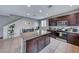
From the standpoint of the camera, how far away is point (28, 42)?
6.84ft

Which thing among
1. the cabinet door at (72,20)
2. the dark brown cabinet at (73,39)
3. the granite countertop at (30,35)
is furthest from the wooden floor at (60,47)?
the cabinet door at (72,20)

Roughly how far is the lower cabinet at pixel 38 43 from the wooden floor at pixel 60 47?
0.13m

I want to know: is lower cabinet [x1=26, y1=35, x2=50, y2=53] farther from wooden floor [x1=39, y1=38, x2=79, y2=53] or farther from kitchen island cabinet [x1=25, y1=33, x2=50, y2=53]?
wooden floor [x1=39, y1=38, x2=79, y2=53]

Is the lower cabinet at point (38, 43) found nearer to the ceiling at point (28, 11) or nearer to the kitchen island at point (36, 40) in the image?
the kitchen island at point (36, 40)

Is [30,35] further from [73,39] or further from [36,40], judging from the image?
[73,39]

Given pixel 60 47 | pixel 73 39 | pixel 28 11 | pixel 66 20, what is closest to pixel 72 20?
pixel 66 20

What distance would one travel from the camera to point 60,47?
6.16 feet

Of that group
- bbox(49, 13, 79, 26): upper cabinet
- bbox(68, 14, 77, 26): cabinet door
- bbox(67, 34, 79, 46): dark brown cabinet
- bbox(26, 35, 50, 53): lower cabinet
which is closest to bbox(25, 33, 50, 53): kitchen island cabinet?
bbox(26, 35, 50, 53): lower cabinet

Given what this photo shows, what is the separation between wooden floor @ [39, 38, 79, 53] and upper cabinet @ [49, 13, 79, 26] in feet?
1.24

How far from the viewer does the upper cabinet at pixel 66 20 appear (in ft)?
5.99

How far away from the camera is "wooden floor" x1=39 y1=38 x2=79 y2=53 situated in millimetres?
1743
